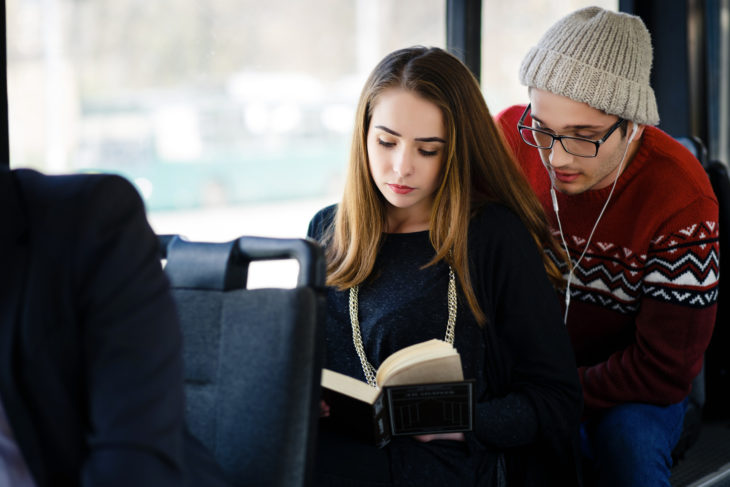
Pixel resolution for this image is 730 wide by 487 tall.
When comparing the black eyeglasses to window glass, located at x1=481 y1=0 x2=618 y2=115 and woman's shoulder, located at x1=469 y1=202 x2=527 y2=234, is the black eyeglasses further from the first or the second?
window glass, located at x1=481 y1=0 x2=618 y2=115

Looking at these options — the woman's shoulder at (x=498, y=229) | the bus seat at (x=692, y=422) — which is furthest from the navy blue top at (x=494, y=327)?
the bus seat at (x=692, y=422)

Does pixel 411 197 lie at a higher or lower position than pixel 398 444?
higher

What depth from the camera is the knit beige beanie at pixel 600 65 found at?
5.86 feet

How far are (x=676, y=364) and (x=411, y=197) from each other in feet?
2.72

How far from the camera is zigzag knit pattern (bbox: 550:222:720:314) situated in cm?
180

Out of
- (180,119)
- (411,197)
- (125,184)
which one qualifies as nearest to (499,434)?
(411,197)

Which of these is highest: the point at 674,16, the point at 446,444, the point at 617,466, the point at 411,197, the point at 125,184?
the point at 674,16

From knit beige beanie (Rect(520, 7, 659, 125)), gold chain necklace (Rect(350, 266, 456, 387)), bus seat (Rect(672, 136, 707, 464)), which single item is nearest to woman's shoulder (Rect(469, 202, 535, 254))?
gold chain necklace (Rect(350, 266, 456, 387))

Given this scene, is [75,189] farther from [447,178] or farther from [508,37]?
[508,37]

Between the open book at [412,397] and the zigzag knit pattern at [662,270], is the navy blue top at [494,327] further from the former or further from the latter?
the zigzag knit pattern at [662,270]

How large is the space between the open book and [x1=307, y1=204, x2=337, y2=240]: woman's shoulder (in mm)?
557

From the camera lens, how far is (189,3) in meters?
3.17

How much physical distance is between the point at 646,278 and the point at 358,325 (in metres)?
0.77

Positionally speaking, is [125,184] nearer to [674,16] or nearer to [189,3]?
[189,3]
